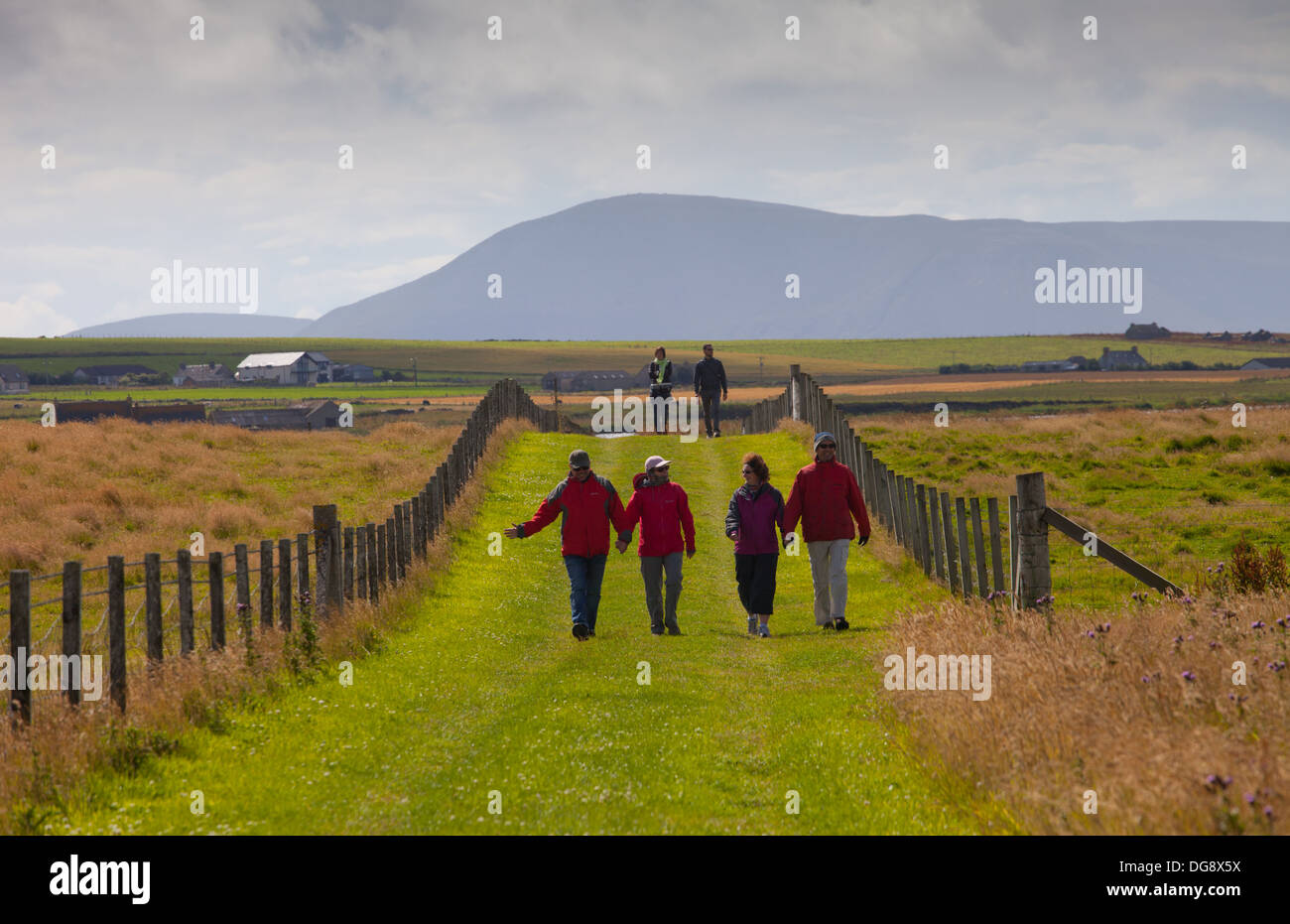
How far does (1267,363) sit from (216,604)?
7084 inches

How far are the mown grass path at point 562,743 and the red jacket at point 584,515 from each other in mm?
1114

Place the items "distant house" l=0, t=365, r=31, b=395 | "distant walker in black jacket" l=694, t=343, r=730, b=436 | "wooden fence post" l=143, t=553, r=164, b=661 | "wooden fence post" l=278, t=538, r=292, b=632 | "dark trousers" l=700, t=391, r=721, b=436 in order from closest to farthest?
"wooden fence post" l=143, t=553, r=164, b=661
"wooden fence post" l=278, t=538, r=292, b=632
"distant walker in black jacket" l=694, t=343, r=730, b=436
"dark trousers" l=700, t=391, r=721, b=436
"distant house" l=0, t=365, r=31, b=395

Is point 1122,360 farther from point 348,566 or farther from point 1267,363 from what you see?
point 348,566

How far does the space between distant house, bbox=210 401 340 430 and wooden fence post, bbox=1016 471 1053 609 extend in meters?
107

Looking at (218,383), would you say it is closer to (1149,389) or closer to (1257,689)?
(1149,389)

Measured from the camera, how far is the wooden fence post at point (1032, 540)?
37.1 ft

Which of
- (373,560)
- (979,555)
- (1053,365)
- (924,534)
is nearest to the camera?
(979,555)

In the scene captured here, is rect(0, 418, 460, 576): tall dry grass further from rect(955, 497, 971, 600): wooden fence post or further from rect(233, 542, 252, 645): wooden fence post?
rect(955, 497, 971, 600): wooden fence post

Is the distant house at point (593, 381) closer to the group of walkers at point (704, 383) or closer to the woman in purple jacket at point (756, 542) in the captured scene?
the group of walkers at point (704, 383)

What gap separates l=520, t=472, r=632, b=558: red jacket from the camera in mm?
14305

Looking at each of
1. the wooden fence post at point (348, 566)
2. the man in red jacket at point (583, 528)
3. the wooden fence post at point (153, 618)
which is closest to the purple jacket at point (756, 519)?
the man in red jacket at point (583, 528)

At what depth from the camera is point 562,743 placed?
9469mm

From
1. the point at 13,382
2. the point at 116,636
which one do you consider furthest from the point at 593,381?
the point at 116,636

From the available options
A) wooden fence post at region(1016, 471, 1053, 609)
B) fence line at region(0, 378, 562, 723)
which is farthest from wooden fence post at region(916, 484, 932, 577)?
fence line at region(0, 378, 562, 723)
